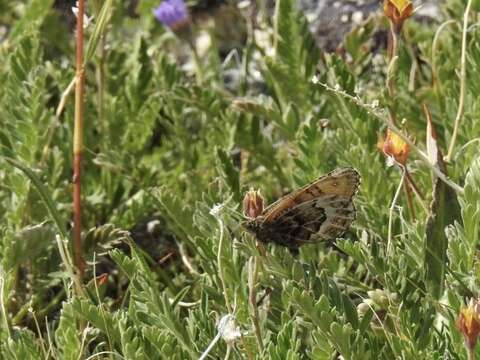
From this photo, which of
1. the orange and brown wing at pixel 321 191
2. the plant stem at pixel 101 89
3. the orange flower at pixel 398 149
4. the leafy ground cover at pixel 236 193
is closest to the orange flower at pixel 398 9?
the leafy ground cover at pixel 236 193

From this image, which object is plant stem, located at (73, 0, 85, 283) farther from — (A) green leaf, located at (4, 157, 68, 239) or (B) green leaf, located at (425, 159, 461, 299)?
(B) green leaf, located at (425, 159, 461, 299)

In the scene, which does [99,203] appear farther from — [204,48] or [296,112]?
[204,48]

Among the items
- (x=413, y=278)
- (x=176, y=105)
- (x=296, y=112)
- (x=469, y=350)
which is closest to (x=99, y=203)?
(x=176, y=105)

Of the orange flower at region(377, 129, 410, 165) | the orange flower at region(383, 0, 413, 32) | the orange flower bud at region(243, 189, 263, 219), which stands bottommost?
the orange flower at region(377, 129, 410, 165)

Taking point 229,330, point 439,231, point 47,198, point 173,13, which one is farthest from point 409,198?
point 173,13

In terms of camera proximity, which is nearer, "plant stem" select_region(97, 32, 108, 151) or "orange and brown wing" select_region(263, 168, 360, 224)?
"orange and brown wing" select_region(263, 168, 360, 224)

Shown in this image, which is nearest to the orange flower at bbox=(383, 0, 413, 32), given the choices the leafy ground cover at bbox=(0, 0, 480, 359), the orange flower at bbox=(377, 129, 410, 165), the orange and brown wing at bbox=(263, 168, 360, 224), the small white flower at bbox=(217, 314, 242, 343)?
the leafy ground cover at bbox=(0, 0, 480, 359)

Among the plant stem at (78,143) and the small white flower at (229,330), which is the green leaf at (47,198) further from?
the small white flower at (229,330)

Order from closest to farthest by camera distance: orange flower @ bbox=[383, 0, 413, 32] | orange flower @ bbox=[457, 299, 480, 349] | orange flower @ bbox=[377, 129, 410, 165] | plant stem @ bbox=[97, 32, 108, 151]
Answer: orange flower @ bbox=[457, 299, 480, 349], orange flower @ bbox=[377, 129, 410, 165], orange flower @ bbox=[383, 0, 413, 32], plant stem @ bbox=[97, 32, 108, 151]
